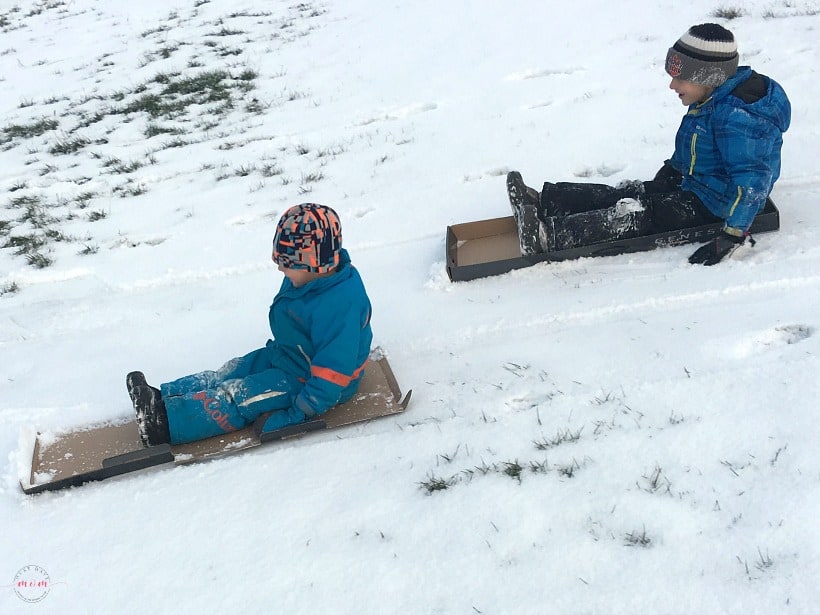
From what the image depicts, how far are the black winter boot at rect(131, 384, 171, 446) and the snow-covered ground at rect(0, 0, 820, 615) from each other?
149 mm

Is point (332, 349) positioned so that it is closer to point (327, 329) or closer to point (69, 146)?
point (327, 329)

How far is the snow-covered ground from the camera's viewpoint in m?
2.47

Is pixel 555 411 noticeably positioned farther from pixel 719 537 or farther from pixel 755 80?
pixel 755 80

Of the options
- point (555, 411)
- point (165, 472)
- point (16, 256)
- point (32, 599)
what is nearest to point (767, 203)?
point (555, 411)

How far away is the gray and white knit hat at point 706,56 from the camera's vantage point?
12.1 feet

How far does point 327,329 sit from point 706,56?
2.32 m

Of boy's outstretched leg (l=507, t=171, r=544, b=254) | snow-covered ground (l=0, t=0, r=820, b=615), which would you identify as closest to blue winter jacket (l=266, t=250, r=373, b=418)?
snow-covered ground (l=0, t=0, r=820, b=615)

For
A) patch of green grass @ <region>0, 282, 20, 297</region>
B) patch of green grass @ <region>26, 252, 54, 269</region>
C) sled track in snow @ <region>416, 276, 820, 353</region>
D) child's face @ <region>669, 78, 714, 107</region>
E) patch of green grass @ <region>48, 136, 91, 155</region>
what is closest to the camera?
sled track in snow @ <region>416, 276, 820, 353</region>

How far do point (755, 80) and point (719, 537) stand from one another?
2.44 metres

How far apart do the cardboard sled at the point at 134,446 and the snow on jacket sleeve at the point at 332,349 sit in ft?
0.45

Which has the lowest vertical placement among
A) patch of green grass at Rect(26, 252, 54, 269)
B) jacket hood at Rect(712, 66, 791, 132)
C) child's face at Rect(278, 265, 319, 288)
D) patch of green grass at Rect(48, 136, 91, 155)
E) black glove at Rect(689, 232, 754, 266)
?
black glove at Rect(689, 232, 754, 266)

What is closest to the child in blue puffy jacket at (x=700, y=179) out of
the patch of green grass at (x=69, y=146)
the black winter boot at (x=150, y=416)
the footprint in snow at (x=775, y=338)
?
the footprint in snow at (x=775, y=338)

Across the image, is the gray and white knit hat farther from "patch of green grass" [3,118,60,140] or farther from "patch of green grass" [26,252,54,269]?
"patch of green grass" [3,118,60,140]

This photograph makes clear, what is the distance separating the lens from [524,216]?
3984 mm
